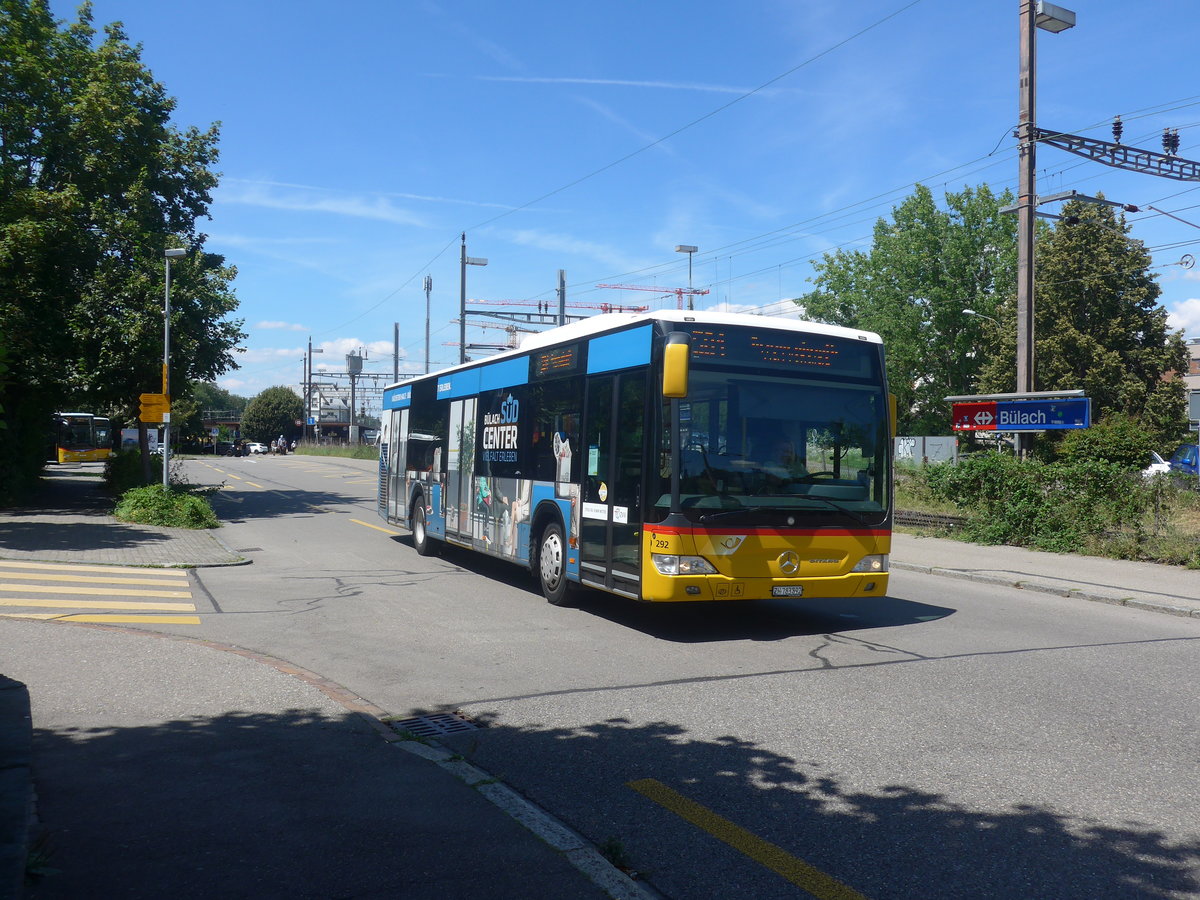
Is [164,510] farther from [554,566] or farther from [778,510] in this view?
[778,510]

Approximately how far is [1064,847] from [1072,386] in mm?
43226

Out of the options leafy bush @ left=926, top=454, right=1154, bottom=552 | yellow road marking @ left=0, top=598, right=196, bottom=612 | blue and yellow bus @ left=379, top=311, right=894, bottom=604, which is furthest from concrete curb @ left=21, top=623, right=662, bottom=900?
leafy bush @ left=926, top=454, right=1154, bottom=552

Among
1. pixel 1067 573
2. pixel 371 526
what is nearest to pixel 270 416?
pixel 371 526

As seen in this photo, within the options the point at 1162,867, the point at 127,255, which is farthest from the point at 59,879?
the point at 127,255

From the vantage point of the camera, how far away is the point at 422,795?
482 cm

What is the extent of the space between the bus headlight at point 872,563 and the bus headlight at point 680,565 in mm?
1695

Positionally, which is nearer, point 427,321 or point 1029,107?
point 1029,107

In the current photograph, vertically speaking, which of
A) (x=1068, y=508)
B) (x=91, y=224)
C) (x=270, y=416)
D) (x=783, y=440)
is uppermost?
(x=91, y=224)

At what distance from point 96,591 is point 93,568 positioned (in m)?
2.43

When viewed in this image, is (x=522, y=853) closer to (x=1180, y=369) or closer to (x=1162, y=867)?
(x=1162, y=867)

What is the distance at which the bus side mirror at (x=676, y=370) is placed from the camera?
27.7ft

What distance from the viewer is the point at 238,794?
480 cm

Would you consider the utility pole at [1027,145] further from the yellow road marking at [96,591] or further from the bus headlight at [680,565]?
the yellow road marking at [96,591]

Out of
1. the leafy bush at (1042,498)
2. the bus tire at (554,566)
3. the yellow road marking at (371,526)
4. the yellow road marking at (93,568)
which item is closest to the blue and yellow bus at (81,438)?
the yellow road marking at (371,526)
